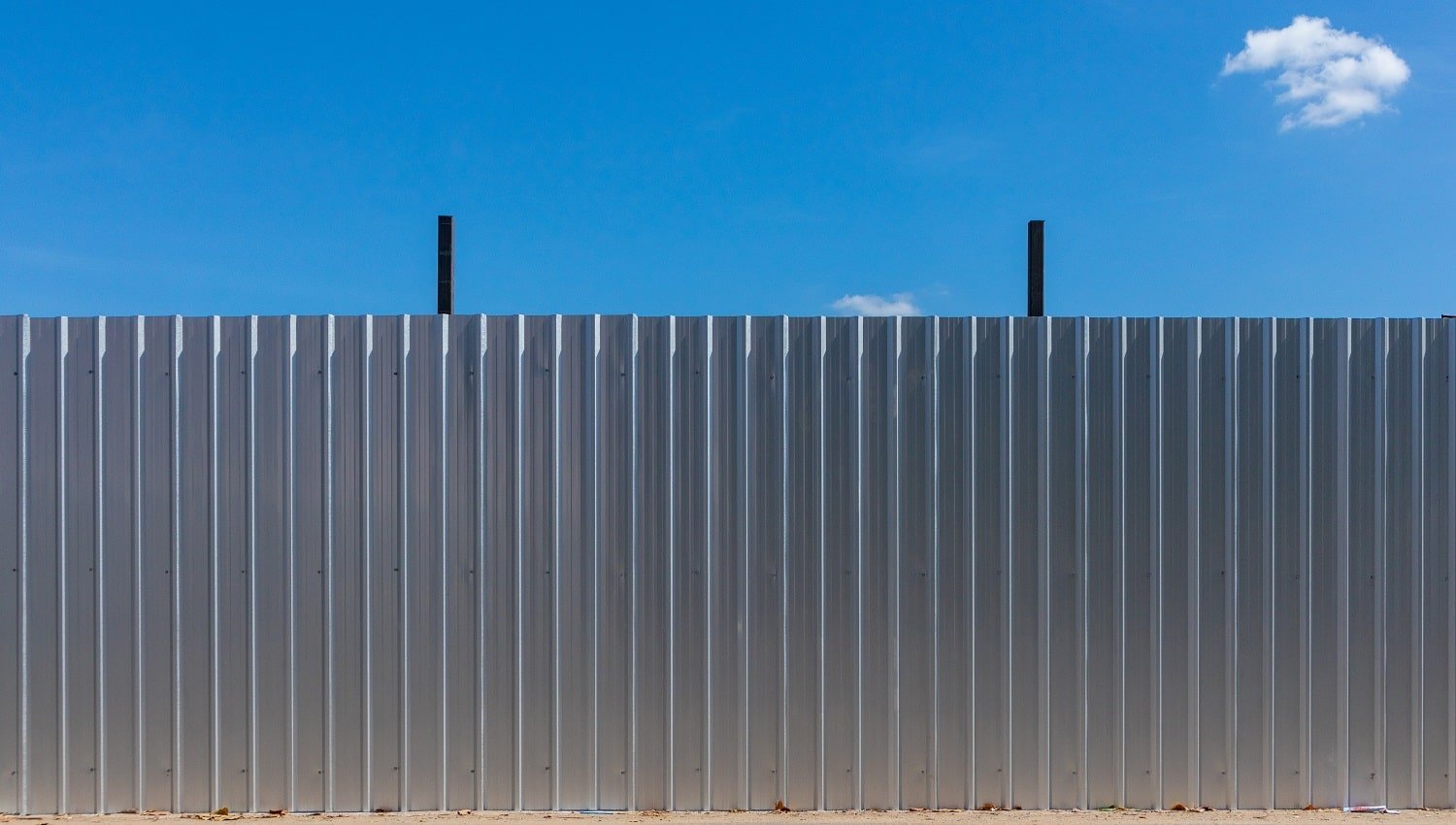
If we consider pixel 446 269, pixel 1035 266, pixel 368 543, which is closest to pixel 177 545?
pixel 368 543

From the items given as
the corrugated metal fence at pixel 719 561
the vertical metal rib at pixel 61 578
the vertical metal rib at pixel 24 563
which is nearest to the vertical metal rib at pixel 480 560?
the corrugated metal fence at pixel 719 561

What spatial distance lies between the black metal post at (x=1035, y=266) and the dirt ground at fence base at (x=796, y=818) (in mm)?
2773

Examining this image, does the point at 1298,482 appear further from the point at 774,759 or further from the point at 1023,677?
the point at 774,759

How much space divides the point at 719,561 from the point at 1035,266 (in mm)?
2438

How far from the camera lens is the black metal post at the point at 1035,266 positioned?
4.84 metres

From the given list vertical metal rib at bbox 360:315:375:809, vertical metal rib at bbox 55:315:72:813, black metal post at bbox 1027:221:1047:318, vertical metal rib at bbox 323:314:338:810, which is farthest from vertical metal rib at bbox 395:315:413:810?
black metal post at bbox 1027:221:1047:318

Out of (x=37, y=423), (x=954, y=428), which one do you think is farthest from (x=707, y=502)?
(x=37, y=423)

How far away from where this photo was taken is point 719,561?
4.69 metres

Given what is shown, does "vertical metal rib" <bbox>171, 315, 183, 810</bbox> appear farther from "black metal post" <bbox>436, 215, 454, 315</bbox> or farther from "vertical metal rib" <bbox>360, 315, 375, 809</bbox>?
"black metal post" <bbox>436, 215, 454, 315</bbox>

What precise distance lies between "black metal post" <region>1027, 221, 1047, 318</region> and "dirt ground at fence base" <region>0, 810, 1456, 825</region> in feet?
9.10

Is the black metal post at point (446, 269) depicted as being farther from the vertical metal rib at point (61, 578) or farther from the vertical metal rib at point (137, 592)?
the vertical metal rib at point (61, 578)

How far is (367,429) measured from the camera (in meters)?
4.62

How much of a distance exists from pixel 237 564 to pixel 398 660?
1.00 metres

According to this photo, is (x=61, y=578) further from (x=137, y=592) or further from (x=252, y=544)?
(x=252, y=544)
